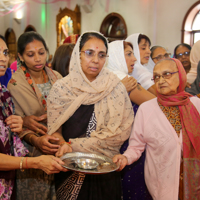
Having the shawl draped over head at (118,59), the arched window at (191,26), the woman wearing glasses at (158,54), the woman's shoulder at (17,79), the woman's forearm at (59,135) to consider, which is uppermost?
the arched window at (191,26)

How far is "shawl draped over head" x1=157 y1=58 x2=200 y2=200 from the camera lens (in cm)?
154

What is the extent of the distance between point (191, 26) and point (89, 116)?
16.7 ft

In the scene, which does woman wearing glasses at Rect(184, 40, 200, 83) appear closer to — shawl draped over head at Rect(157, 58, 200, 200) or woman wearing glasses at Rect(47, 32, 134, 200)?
shawl draped over head at Rect(157, 58, 200, 200)

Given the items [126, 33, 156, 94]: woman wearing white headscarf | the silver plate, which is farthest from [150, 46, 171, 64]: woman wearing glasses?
the silver plate

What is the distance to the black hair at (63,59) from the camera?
8.33ft

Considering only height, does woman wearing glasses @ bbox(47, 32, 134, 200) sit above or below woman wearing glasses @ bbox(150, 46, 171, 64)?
below

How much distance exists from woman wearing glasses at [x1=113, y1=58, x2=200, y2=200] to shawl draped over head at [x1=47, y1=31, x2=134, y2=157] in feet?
0.40

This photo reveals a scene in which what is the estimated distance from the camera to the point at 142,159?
6.48 ft

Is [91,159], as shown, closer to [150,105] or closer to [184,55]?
[150,105]

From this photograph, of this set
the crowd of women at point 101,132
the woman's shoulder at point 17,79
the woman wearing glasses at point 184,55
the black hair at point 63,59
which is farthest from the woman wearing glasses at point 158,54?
the woman's shoulder at point 17,79

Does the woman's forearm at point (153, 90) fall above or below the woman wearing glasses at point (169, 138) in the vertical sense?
above

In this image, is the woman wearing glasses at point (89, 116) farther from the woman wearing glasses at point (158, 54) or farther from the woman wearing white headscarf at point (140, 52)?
the woman wearing glasses at point (158, 54)

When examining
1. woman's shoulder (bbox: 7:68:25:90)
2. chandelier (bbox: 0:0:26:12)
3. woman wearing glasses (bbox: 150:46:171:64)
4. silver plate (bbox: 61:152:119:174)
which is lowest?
silver plate (bbox: 61:152:119:174)

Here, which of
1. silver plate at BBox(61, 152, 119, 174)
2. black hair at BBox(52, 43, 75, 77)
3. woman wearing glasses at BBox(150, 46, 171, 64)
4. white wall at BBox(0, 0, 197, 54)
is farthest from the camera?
white wall at BBox(0, 0, 197, 54)
